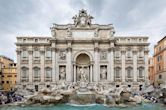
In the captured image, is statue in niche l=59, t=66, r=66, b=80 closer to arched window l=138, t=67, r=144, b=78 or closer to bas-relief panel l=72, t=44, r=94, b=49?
bas-relief panel l=72, t=44, r=94, b=49

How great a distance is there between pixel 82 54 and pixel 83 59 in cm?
145

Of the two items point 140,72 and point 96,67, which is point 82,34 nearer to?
point 96,67

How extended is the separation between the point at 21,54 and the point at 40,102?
18.1 m

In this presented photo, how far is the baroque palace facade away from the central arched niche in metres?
0.67

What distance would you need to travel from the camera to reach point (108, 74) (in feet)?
141

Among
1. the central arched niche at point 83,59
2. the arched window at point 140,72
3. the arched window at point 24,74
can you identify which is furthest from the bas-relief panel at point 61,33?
the arched window at point 140,72

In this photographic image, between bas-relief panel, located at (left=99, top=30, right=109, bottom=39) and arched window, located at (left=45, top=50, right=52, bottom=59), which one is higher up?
bas-relief panel, located at (left=99, top=30, right=109, bottom=39)

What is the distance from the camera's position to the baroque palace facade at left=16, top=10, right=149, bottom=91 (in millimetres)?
42844

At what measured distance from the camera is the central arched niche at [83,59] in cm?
4434

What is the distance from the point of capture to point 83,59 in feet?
148

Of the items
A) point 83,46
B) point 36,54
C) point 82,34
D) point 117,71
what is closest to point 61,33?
point 82,34

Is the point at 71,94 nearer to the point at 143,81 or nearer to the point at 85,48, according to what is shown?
the point at 85,48

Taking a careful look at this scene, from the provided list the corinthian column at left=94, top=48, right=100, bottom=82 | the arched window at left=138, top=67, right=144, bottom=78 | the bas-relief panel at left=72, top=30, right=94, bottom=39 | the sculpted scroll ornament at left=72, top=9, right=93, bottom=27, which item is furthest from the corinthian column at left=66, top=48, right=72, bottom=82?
the arched window at left=138, top=67, right=144, bottom=78

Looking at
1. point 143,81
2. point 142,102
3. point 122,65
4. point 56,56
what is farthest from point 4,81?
point 142,102
